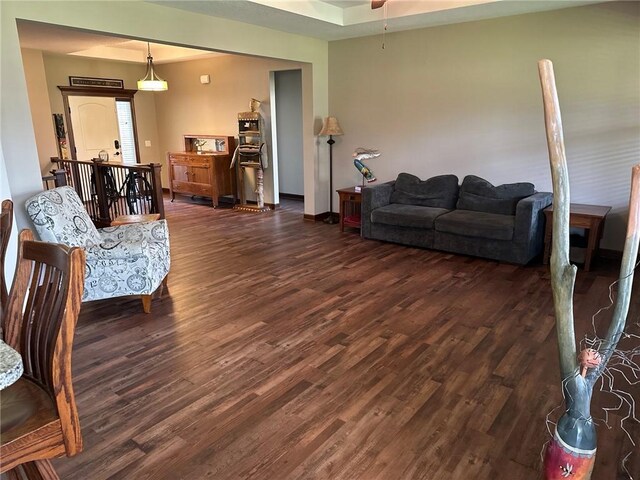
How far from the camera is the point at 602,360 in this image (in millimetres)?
1388

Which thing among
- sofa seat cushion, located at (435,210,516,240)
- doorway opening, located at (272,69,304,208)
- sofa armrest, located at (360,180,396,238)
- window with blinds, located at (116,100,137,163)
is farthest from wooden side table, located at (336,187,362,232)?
window with blinds, located at (116,100,137,163)

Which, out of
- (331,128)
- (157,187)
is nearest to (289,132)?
(331,128)

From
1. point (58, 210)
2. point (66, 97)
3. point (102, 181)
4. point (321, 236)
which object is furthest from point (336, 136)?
point (66, 97)

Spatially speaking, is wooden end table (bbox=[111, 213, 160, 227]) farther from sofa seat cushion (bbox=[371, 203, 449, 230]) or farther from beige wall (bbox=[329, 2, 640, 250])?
beige wall (bbox=[329, 2, 640, 250])

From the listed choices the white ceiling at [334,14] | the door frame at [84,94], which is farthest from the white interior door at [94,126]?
the white ceiling at [334,14]

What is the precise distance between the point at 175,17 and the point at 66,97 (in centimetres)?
472

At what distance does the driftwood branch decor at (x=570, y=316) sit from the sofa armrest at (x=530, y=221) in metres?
3.25

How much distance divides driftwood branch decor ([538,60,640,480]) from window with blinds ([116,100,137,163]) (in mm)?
9009

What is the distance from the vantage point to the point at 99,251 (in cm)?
351

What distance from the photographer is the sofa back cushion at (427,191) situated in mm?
5516

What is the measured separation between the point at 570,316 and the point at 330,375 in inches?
62.8

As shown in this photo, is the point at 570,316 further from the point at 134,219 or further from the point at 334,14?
the point at 334,14

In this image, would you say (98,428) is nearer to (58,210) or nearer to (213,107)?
(58,210)

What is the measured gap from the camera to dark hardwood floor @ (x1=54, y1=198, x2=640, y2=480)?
2055mm
